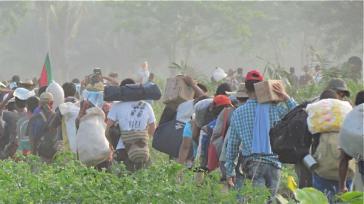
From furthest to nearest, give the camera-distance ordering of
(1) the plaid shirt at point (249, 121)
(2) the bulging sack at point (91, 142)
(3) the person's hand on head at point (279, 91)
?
1. (2) the bulging sack at point (91, 142)
2. (1) the plaid shirt at point (249, 121)
3. (3) the person's hand on head at point (279, 91)

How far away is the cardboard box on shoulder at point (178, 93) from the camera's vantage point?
11.6 m

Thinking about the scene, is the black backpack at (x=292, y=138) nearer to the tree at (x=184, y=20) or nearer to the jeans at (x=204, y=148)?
the jeans at (x=204, y=148)

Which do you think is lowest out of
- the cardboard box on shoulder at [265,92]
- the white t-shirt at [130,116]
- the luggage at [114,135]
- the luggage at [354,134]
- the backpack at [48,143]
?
the backpack at [48,143]

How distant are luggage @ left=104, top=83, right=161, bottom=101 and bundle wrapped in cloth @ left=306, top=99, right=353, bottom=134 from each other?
11.3 ft

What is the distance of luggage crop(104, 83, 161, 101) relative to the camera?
37.6 feet

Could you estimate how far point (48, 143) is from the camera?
1245 cm

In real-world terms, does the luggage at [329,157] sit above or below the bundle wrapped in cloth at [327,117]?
below

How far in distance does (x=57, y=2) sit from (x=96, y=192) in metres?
62.4

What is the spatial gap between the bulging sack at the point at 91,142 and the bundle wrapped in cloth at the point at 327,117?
334 centimetres

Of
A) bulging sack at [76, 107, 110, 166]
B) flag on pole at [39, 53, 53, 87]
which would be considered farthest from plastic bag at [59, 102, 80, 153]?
flag on pole at [39, 53, 53, 87]

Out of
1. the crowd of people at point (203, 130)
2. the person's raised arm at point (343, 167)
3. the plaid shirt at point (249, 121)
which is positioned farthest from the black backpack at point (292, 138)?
the person's raised arm at point (343, 167)

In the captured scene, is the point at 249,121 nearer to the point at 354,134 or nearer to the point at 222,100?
the point at 222,100

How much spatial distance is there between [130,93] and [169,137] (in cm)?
64

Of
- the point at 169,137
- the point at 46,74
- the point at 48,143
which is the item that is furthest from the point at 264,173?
the point at 46,74
